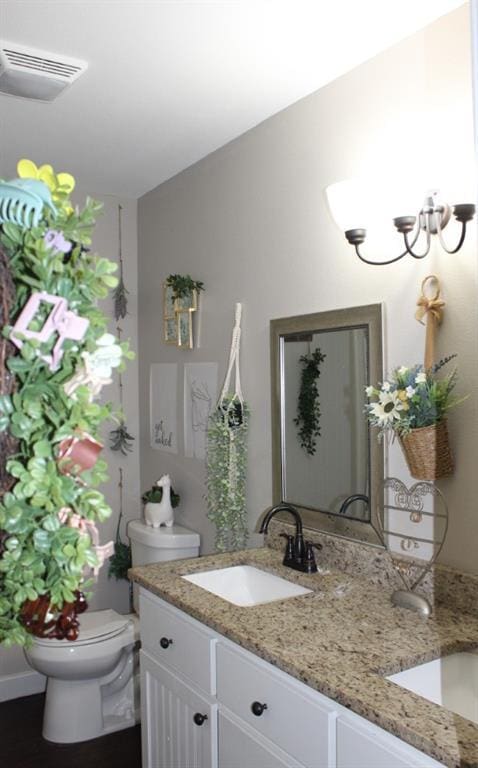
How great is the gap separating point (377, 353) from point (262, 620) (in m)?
0.61

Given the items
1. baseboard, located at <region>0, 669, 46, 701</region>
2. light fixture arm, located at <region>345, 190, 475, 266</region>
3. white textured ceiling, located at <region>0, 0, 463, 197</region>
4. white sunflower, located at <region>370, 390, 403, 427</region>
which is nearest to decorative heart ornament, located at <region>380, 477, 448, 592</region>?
white sunflower, located at <region>370, 390, 403, 427</region>

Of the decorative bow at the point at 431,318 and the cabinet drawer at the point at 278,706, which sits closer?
the cabinet drawer at the point at 278,706

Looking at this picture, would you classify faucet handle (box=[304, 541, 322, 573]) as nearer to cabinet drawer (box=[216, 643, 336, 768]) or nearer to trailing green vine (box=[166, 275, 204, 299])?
cabinet drawer (box=[216, 643, 336, 768])

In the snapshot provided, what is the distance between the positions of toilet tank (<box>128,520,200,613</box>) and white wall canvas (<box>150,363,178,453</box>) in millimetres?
281

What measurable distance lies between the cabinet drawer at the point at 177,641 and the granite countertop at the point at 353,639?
0.13 feet

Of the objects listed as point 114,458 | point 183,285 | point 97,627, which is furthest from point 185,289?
point 97,627

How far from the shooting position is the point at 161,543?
2221mm

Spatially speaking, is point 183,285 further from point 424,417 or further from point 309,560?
point 424,417

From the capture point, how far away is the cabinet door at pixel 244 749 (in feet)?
3.85

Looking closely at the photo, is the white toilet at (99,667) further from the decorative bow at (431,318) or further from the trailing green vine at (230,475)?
the decorative bow at (431,318)

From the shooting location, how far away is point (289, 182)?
71.2 inches

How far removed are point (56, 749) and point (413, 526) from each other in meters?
1.31

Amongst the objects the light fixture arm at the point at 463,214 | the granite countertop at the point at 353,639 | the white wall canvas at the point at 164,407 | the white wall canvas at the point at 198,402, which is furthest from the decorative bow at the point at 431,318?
the white wall canvas at the point at 164,407

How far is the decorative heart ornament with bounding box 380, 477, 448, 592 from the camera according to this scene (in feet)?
4.54
